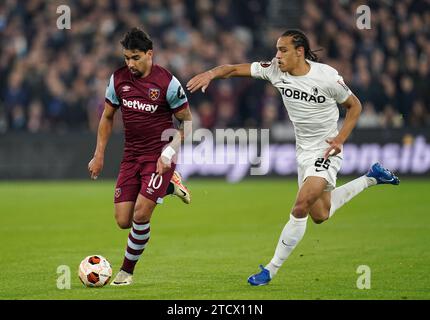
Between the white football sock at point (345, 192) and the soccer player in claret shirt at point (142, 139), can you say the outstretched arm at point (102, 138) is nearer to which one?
the soccer player in claret shirt at point (142, 139)

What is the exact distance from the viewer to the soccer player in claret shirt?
9242 millimetres

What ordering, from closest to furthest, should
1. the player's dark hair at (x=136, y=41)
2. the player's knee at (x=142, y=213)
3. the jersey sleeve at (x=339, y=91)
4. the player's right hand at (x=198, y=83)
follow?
the player's right hand at (x=198, y=83) < the player's dark hair at (x=136, y=41) < the player's knee at (x=142, y=213) < the jersey sleeve at (x=339, y=91)

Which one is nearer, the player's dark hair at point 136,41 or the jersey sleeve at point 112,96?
the player's dark hair at point 136,41

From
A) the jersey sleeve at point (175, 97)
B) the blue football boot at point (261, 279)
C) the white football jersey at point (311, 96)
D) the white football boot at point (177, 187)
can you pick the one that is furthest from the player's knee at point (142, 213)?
the white football jersey at point (311, 96)

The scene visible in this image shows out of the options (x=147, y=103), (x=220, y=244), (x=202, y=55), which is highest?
(x=202, y=55)

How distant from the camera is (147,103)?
9.34 meters

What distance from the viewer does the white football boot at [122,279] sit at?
9.30 meters

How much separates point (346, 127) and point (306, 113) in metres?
0.47

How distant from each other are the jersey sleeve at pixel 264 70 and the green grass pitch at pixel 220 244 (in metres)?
1.97

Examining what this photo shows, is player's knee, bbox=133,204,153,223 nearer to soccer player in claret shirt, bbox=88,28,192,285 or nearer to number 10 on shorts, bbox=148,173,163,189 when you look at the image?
soccer player in claret shirt, bbox=88,28,192,285

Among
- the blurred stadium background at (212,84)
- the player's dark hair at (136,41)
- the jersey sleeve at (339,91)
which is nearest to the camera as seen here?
the player's dark hair at (136,41)

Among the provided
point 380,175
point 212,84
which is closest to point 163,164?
point 380,175

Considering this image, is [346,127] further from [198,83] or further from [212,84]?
[212,84]
